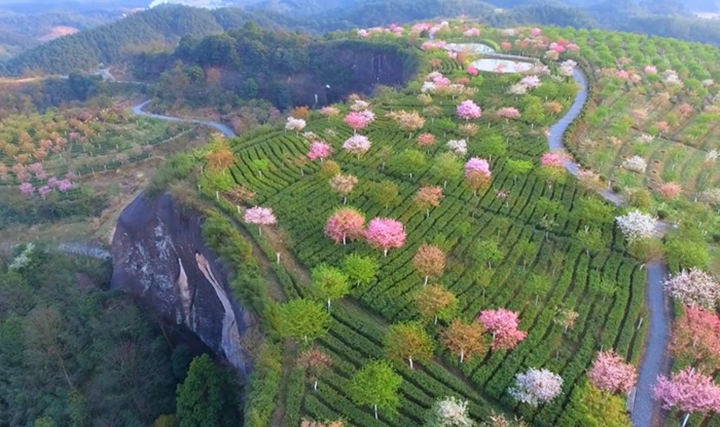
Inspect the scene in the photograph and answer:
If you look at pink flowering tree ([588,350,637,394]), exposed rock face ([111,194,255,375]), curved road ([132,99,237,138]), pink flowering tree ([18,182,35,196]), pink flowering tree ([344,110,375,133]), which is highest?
pink flowering tree ([588,350,637,394])

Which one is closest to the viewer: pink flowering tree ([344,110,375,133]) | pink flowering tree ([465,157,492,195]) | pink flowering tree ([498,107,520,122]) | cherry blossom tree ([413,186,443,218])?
cherry blossom tree ([413,186,443,218])

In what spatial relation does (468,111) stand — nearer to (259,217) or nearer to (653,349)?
(259,217)

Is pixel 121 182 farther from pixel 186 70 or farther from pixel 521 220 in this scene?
pixel 521 220

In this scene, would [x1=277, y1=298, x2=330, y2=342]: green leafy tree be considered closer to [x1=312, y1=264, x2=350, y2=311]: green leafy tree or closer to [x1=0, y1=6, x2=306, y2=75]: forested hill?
[x1=312, y1=264, x2=350, y2=311]: green leafy tree

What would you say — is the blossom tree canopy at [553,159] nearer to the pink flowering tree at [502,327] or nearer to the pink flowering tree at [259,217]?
the pink flowering tree at [502,327]

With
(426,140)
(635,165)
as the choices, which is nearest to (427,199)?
(426,140)

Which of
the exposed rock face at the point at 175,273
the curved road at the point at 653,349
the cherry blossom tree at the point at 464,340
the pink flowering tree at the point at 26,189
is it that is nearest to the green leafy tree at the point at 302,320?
the exposed rock face at the point at 175,273

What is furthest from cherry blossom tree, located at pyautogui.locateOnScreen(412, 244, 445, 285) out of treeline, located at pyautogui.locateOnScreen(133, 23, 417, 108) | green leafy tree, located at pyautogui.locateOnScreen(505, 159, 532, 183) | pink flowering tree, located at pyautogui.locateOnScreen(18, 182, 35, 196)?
treeline, located at pyautogui.locateOnScreen(133, 23, 417, 108)
